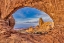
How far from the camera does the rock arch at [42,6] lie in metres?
2.37

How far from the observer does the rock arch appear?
7.77ft

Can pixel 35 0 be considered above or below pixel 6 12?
above

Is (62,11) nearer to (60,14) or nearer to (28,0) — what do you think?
(60,14)

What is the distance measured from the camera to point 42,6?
248 centimetres

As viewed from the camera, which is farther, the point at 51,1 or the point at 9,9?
the point at 9,9

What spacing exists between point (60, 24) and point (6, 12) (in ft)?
3.43

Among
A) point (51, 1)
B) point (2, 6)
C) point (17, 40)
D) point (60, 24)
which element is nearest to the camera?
point (17, 40)

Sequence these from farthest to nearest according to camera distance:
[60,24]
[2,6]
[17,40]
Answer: [2,6], [60,24], [17,40]

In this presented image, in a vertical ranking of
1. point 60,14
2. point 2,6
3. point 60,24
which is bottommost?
point 60,24

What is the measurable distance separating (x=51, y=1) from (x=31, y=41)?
6.14ft

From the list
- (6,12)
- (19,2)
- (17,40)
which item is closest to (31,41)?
(17,40)

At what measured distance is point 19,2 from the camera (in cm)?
256

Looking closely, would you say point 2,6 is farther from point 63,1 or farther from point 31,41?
point 31,41

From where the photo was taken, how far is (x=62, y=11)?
2350 mm
